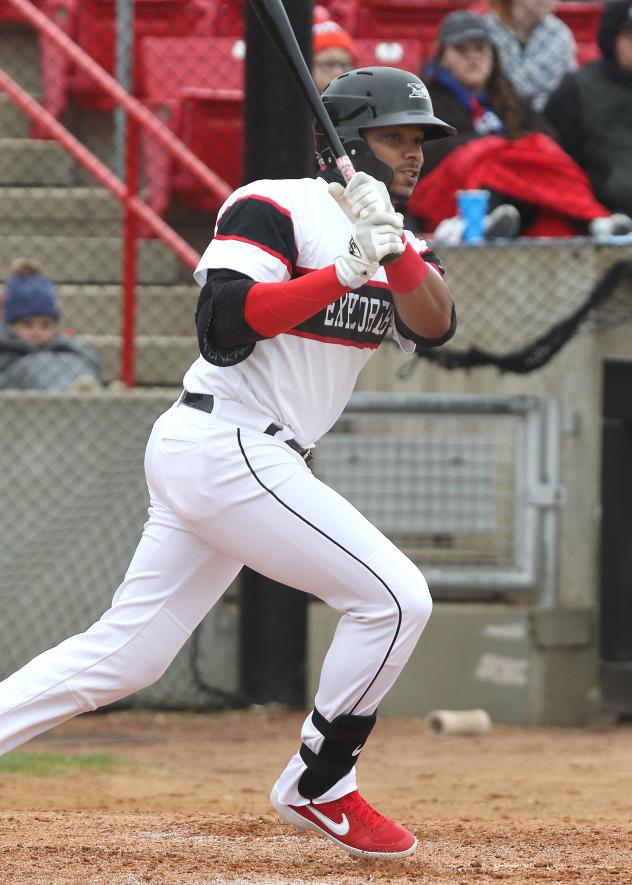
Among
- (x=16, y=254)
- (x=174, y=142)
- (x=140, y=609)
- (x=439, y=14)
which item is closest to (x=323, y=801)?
(x=140, y=609)

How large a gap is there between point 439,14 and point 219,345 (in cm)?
639

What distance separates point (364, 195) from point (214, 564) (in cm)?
97

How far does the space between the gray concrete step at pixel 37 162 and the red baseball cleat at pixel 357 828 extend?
537 centimetres

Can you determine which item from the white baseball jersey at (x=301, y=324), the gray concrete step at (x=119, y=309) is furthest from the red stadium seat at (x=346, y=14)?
the white baseball jersey at (x=301, y=324)

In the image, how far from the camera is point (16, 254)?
784 cm

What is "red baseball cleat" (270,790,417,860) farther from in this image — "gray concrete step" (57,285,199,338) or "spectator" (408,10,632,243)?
"gray concrete step" (57,285,199,338)

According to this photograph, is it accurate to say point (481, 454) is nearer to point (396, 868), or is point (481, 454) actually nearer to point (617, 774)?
point (617, 774)

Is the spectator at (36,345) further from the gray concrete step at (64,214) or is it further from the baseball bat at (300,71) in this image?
the baseball bat at (300,71)

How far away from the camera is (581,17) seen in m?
9.86

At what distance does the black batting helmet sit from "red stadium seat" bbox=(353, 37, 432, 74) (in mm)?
4916

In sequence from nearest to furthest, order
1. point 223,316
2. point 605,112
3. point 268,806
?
point 223,316
point 268,806
point 605,112

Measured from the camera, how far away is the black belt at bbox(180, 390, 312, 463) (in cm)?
350

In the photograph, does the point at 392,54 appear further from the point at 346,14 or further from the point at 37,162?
the point at 37,162

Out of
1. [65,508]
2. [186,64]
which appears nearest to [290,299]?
[65,508]
